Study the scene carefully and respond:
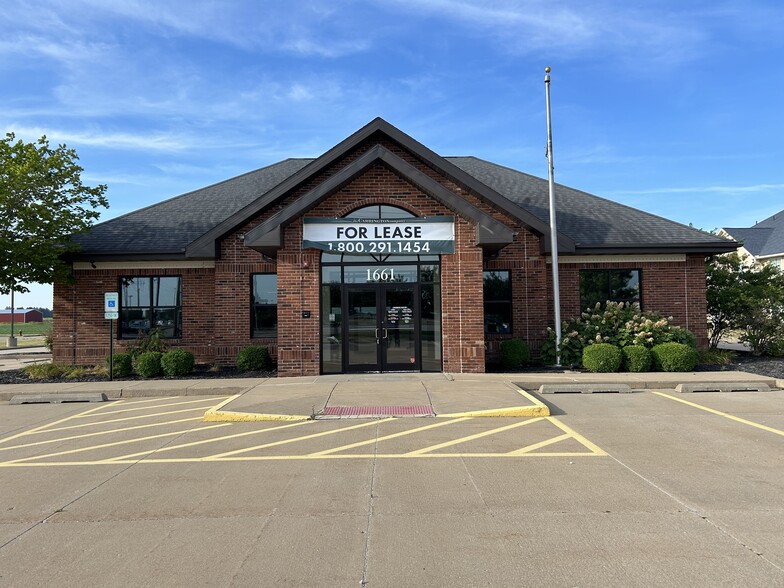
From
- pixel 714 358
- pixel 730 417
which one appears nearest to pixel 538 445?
pixel 730 417

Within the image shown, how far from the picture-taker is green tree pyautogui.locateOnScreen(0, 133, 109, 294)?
1396 centimetres

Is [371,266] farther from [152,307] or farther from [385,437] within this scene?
[152,307]

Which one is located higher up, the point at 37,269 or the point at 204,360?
the point at 37,269

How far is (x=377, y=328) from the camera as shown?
42.8 feet

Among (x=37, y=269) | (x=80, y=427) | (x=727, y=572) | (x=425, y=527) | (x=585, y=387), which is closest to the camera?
(x=727, y=572)

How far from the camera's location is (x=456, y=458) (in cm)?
651

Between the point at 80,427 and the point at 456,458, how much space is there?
6502 millimetres

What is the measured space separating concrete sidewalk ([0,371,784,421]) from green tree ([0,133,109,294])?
3403mm

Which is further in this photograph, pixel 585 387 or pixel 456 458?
pixel 585 387

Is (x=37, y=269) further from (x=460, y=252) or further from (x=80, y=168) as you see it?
(x=460, y=252)

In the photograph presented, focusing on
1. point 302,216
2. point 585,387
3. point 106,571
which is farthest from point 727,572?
point 302,216

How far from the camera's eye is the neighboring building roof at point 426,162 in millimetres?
14555

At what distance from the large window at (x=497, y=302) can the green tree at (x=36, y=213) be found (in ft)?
39.5

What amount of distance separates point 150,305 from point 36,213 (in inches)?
153
